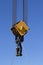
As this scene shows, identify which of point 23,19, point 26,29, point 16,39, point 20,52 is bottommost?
point 20,52

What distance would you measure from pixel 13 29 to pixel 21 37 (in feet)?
3.14

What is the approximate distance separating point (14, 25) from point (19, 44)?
160 cm

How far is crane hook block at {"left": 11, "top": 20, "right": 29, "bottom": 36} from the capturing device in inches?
446

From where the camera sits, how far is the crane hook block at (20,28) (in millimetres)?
11328

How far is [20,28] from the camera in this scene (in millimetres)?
11500

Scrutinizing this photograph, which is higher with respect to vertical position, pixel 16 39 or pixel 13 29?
pixel 13 29

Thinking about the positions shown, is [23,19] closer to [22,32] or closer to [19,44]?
[22,32]

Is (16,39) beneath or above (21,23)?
beneath

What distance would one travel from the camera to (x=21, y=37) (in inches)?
449

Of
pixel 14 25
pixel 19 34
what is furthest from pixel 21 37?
pixel 14 25

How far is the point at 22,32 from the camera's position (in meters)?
11.5

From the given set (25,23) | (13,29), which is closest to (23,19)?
(25,23)

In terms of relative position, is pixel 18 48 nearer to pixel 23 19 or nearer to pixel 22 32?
pixel 22 32

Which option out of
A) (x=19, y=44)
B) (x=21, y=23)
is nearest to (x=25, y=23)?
(x=21, y=23)
